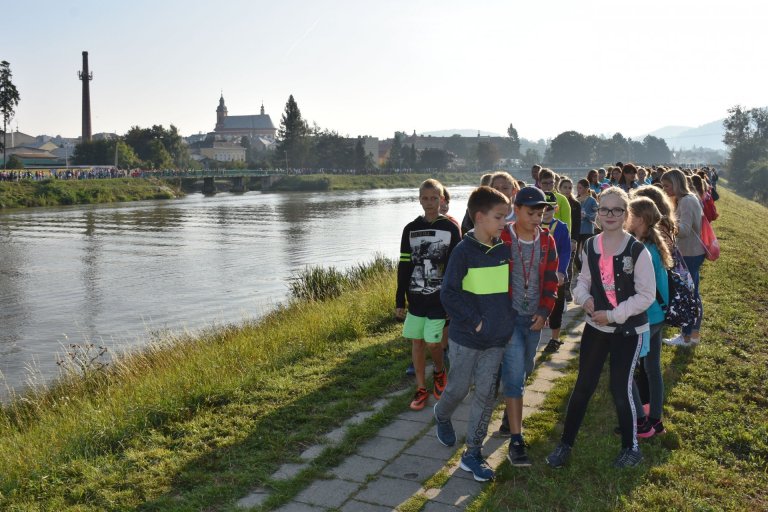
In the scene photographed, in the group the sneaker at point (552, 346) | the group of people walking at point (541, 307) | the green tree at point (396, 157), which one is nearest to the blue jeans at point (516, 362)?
the group of people walking at point (541, 307)

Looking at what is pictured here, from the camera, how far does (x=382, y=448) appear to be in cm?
468

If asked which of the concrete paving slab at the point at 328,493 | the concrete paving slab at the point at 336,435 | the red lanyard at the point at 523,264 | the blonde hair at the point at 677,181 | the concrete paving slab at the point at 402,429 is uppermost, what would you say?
the blonde hair at the point at 677,181

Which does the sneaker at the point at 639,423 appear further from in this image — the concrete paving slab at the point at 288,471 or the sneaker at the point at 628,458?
the concrete paving slab at the point at 288,471

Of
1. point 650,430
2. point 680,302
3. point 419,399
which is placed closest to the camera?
point 650,430

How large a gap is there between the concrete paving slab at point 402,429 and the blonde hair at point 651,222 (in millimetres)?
2108

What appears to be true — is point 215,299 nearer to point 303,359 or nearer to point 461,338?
point 303,359

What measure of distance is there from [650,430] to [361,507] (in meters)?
2.20

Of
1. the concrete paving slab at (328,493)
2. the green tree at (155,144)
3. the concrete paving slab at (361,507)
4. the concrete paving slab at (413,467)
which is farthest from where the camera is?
the green tree at (155,144)

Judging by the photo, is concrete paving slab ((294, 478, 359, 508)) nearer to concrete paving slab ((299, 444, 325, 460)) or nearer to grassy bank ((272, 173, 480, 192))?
concrete paving slab ((299, 444, 325, 460))

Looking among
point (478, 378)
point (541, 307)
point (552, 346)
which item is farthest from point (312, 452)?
point (552, 346)

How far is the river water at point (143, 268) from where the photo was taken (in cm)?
1297

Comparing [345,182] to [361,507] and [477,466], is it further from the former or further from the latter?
[361,507]

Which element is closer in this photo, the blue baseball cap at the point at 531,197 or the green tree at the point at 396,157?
the blue baseball cap at the point at 531,197

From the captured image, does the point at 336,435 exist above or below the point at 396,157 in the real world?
below
